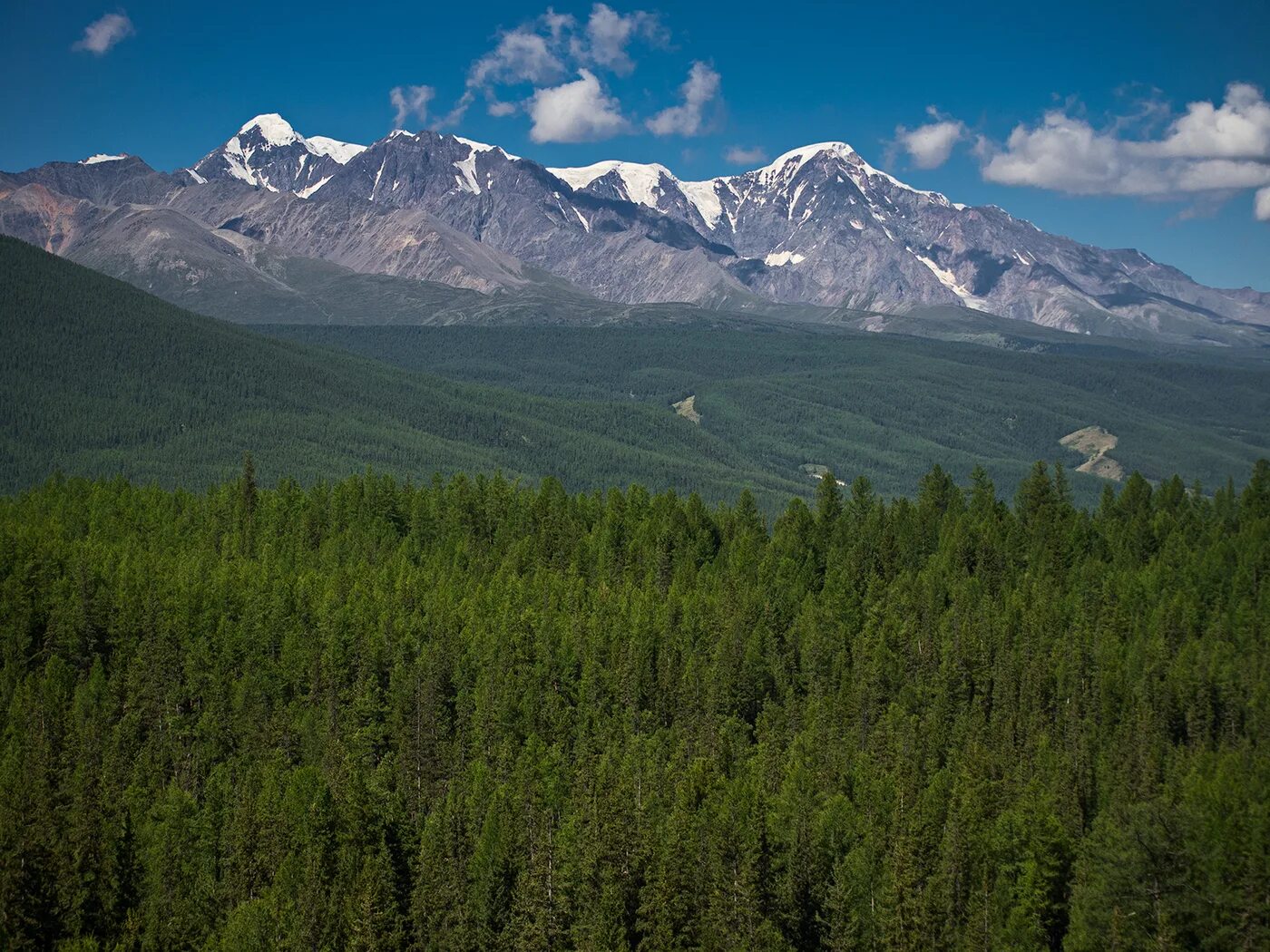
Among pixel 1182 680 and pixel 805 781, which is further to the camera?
pixel 1182 680

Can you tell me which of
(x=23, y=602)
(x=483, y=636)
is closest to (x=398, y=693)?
(x=483, y=636)

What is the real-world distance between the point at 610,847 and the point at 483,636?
124 ft

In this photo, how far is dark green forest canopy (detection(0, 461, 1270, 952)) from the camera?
7088 cm

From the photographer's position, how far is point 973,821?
2977 inches

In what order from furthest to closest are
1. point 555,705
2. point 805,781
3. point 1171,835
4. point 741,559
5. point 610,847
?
point 741,559 → point 555,705 → point 805,781 → point 610,847 → point 1171,835

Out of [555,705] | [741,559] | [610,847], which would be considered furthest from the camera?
[741,559]

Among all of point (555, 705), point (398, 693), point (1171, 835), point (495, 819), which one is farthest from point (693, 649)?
point (1171, 835)

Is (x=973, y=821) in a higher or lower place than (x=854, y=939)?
higher

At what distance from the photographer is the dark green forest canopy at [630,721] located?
70875 mm

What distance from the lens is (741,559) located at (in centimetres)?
12962

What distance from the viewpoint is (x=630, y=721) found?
3875 inches

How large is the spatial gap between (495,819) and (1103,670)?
44.5m

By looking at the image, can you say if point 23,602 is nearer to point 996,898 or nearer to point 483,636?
point 483,636

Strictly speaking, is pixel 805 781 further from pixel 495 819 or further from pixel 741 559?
pixel 741 559
